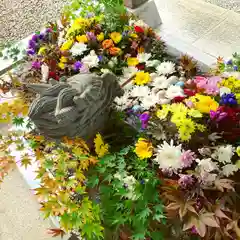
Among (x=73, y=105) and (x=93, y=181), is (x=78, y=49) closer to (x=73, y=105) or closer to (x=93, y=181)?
(x=73, y=105)

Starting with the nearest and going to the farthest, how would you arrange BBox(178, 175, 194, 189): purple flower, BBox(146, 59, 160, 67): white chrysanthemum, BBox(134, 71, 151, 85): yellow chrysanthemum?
1. BBox(178, 175, 194, 189): purple flower
2. BBox(134, 71, 151, 85): yellow chrysanthemum
3. BBox(146, 59, 160, 67): white chrysanthemum

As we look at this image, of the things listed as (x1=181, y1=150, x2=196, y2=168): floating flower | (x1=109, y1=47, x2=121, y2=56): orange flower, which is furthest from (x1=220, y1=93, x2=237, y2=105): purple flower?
(x1=109, y1=47, x2=121, y2=56): orange flower

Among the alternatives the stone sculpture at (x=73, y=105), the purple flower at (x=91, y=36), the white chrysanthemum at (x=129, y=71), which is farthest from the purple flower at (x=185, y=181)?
the purple flower at (x=91, y=36)

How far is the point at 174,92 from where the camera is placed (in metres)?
1.49

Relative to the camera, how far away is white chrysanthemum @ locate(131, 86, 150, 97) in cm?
154

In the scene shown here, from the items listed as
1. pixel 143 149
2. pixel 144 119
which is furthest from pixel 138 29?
pixel 143 149

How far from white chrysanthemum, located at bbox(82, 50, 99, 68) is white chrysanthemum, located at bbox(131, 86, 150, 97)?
0.25m

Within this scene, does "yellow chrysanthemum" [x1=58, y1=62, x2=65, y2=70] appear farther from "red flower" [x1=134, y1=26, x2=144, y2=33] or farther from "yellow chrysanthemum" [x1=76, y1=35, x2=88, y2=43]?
"red flower" [x1=134, y1=26, x2=144, y2=33]

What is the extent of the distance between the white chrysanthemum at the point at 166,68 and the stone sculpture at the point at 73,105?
271 millimetres

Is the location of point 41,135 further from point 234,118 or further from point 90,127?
point 234,118

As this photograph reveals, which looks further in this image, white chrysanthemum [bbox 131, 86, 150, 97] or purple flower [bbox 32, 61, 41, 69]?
purple flower [bbox 32, 61, 41, 69]

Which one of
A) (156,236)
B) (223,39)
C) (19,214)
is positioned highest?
(156,236)

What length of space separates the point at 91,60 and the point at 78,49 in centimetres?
9

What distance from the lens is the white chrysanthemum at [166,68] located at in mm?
1644
